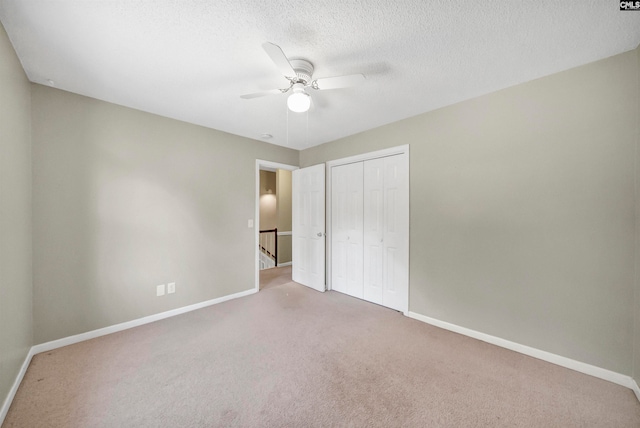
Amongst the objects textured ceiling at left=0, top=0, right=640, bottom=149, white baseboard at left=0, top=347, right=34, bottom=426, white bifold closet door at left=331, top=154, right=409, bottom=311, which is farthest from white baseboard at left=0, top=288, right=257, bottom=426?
textured ceiling at left=0, top=0, right=640, bottom=149

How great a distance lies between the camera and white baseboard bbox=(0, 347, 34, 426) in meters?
1.49

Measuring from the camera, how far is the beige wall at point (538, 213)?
5.91 ft

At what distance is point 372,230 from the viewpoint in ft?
11.1

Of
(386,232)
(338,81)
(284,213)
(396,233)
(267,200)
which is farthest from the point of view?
(267,200)

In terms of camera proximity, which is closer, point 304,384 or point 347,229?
point 304,384

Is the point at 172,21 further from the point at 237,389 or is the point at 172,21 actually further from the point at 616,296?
the point at 616,296

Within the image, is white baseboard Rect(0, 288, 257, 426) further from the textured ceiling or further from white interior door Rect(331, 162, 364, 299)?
the textured ceiling

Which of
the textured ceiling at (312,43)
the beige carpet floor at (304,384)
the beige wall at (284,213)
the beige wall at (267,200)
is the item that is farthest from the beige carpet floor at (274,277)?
the textured ceiling at (312,43)

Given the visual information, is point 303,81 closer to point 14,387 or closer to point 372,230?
point 372,230

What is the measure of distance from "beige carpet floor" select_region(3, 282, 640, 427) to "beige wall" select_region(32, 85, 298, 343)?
1.53 feet

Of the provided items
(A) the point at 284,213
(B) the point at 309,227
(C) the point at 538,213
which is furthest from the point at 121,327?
(C) the point at 538,213

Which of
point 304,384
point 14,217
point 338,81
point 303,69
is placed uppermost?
point 303,69

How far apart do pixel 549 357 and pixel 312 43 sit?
3234 millimetres

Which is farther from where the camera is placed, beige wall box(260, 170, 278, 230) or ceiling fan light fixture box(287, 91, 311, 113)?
beige wall box(260, 170, 278, 230)
